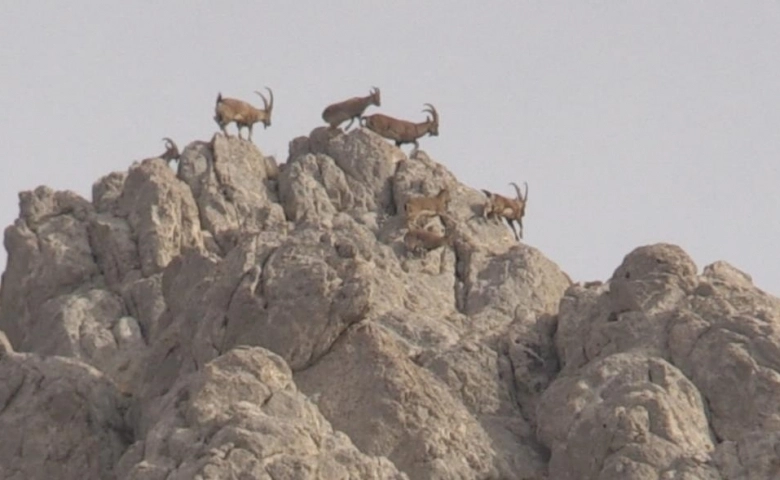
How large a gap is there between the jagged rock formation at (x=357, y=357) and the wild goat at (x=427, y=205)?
0.56 m

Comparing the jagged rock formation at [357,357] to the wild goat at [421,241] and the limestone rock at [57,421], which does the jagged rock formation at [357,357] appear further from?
the wild goat at [421,241]

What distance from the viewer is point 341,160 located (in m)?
51.4

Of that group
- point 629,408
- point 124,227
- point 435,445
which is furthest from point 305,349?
point 124,227

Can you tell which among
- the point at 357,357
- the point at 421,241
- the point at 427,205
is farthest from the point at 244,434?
the point at 427,205

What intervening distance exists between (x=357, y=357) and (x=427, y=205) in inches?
348

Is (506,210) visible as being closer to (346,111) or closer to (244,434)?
(346,111)

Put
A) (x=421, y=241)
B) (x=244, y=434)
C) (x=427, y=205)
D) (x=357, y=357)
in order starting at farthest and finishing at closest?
(x=427, y=205) < (x=421, y=241) < (x=357, y=357) < (x=244, y=434)

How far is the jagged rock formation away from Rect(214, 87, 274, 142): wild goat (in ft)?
13.2

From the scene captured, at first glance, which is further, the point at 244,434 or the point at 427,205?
the point at 427,205

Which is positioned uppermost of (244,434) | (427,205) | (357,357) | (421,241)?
(427,205)

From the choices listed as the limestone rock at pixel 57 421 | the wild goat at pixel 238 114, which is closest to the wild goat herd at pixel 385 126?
the wild goat at pixel 238 114

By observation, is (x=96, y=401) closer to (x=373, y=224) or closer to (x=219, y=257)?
(x=219, y=257)

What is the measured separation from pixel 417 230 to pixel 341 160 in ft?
12.0

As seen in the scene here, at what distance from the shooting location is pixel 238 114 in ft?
177
